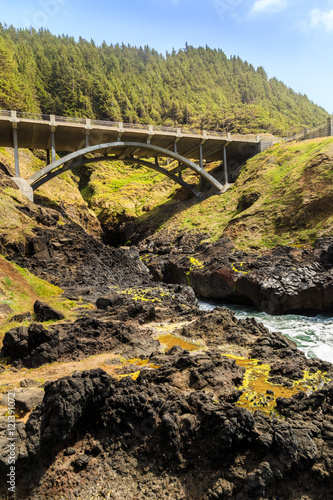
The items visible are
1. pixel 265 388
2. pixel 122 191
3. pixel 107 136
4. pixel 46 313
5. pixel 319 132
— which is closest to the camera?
pixel 265 388

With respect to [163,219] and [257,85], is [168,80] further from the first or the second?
[163,219]

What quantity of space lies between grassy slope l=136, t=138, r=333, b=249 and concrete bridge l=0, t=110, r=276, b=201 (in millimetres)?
4536

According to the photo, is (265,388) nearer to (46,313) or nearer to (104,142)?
(46,313)

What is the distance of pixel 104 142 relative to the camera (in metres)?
34.0

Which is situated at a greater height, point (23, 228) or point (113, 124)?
point (113, 124)

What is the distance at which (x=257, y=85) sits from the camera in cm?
10200

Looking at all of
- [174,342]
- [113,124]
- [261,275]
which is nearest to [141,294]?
[174,342]

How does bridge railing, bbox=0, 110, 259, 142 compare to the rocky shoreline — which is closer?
the rocky shoreline

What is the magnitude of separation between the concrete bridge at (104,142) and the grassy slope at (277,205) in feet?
14.9

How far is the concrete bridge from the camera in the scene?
27.8 m

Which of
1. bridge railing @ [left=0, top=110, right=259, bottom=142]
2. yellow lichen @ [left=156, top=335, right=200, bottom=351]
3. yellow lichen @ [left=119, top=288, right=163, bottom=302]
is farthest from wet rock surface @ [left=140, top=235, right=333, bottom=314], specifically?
bridge railing @ [left=0, top=110, right=259, bottom=142]

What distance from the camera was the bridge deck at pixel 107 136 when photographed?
92.1 ft

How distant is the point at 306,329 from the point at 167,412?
35.2 feet

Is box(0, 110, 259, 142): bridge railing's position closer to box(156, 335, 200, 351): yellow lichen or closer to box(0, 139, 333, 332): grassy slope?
box(0, 139, 333, 332): grassy slope
